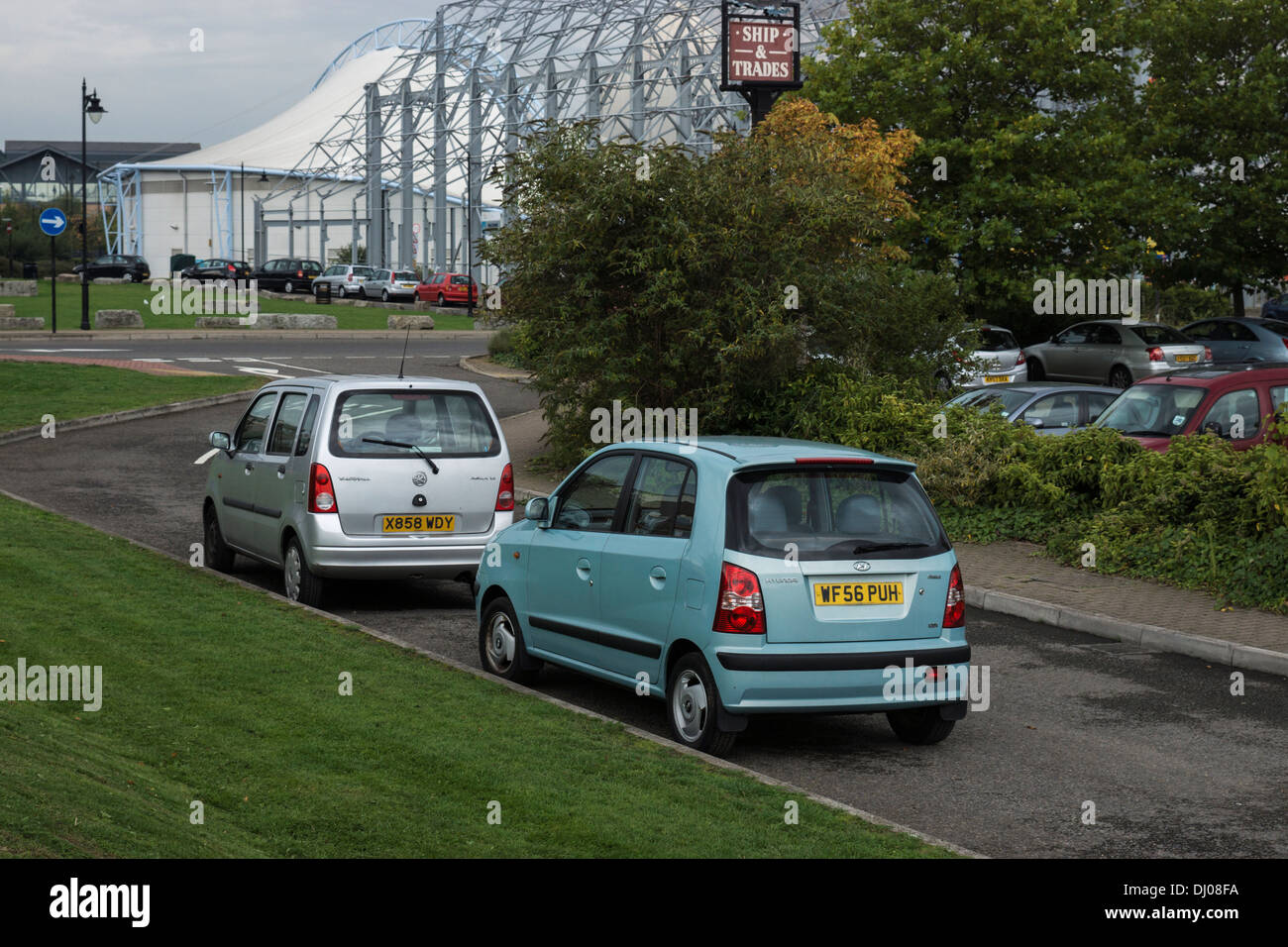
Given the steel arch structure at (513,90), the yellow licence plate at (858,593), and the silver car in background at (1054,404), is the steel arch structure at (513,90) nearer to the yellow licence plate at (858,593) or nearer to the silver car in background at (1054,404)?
the silver car in background at (1054,404)

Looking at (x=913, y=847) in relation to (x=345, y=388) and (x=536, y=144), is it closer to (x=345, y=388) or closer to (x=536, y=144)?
(x=345, y=388)

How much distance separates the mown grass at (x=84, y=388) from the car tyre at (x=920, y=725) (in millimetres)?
17441

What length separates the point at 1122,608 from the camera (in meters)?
12.0

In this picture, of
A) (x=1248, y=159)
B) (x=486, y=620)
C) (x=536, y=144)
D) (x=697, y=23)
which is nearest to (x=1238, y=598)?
(x=486, y=620)

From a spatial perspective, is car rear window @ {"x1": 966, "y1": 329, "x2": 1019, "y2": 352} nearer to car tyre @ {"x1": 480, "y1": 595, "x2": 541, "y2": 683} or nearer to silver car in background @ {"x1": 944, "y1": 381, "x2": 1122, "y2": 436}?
silver car in background @ {"x1": 944, "y1": 381, "x2": 1122, "y2": 436}

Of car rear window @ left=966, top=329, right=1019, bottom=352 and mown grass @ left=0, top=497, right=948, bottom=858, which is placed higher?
car rear window @ left=966, top=329, right=1019, bottom=352

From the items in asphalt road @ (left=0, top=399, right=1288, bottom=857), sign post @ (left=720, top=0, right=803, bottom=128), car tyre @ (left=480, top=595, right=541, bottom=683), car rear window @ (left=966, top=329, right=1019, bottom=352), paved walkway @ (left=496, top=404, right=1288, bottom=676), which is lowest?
asphalt road @ (left=0, top=399, right=1288, bottom=857)

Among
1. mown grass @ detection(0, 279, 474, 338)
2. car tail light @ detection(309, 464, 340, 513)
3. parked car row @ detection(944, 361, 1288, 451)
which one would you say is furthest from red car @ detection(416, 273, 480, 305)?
car tail light @ detection(309, 464, 340, 513)

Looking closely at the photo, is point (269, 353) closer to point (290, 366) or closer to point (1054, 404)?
point (290, 366)

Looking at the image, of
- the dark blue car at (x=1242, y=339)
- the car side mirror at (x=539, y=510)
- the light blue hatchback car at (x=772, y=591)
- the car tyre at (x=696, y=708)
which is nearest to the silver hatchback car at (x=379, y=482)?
the car side mirror at (x=539, y=510)

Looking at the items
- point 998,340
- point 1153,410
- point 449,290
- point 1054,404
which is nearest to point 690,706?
point 1153,410

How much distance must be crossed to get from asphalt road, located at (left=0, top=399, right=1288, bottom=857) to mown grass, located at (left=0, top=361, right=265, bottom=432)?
41.6ft

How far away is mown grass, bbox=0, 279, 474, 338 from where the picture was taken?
158ft

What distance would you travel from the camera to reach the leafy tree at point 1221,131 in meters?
36.8
